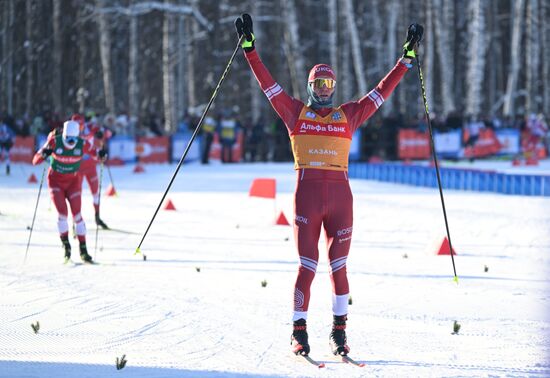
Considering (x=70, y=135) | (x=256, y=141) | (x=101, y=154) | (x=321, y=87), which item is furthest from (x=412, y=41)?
(x=256, y=141)

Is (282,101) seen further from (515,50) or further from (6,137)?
(515,50)

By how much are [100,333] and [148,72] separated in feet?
159

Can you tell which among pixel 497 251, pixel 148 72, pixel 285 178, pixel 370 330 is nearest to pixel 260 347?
pixel 370 330

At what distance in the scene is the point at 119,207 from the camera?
18312mm

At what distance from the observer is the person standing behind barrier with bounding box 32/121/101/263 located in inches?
467

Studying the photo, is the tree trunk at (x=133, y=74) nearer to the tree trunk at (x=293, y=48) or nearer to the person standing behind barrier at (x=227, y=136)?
the person standing behind barrier at (x=227, y=136)

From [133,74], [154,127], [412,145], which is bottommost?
[412,145]

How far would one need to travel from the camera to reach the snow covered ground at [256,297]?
6883 millimetres

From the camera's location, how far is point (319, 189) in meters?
7.09

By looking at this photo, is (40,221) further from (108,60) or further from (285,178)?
(108,60)

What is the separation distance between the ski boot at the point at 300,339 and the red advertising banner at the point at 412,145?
26726 millimetres

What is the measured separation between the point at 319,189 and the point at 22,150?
23.4 metres

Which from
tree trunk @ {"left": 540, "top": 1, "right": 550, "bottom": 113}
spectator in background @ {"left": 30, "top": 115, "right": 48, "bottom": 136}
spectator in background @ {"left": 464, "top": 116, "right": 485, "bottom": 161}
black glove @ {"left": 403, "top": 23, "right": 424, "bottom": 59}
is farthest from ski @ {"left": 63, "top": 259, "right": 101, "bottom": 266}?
tree trunk @ {"left": 540, "top": 1, "right": 550, "bottom": 113}

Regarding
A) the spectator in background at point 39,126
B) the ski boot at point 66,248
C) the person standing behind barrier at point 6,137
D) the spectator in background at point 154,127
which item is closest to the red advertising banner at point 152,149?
the spectator in background at point 154,127
